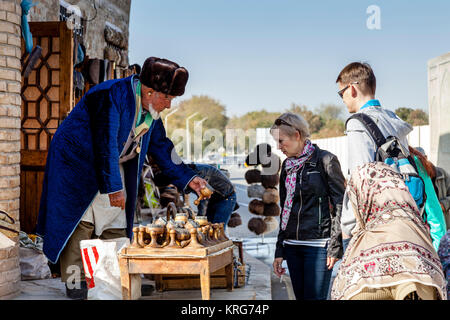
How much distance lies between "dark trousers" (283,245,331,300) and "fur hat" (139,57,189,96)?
1.26 meters

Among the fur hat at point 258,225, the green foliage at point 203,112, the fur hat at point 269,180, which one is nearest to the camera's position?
the fur hat at point 269,180

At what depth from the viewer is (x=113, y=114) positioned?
337cm

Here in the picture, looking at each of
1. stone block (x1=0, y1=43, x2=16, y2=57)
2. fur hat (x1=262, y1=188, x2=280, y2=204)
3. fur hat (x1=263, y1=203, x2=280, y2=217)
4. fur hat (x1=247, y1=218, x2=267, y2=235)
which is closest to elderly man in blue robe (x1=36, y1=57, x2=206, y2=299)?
stone block (x1=0, y1=43, x2=16, y2=57)

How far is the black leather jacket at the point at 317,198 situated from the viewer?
2996 millimetres

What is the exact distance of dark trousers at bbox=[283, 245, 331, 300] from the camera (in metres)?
2.99

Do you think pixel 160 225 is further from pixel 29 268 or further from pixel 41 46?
pixel 41 46

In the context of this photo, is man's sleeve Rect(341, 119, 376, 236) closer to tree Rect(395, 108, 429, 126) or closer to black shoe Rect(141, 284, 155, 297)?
black shoe Rect(141, 284, 155, 297)

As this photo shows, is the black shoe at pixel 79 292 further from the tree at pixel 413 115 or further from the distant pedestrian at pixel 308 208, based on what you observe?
the tree at pixel 413 115

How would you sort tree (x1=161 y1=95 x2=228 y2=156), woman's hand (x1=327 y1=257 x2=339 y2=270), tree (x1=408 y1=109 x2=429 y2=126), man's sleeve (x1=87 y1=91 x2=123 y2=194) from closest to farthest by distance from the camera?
woman's hand (x1=327 y1=257 x2=339 y2=270)
man's sleeve (x1=87 y1=91 x2=123 y2=194)
tree (x1=408 y1=109 x2=429 y2=126)
tree (x1=161 y1=95 x2=228 y2=156)

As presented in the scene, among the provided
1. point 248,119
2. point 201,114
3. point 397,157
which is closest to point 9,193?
point 397,157

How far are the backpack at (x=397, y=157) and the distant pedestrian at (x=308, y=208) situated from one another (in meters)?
0.52

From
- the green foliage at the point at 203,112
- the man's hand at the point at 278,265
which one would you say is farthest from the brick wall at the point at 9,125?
the green foliage at the point at 203,112

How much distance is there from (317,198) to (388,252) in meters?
1.07
